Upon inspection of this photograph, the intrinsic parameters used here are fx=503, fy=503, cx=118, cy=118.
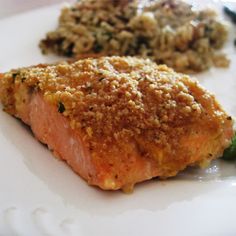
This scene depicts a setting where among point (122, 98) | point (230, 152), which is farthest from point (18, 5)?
point (230, 152)

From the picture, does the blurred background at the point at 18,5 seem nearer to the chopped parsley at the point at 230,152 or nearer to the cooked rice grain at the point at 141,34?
the cooked rice grain at the point at 141,34

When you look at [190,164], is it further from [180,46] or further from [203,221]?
[180,46]

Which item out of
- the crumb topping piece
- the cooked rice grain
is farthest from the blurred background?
the crumb topping piece

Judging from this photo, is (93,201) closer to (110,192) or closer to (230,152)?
(110,192)

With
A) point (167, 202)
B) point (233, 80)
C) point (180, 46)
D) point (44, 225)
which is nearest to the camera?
point (44, 225)

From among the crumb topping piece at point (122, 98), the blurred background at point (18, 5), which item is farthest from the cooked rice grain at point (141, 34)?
the blurred background at point (18, 5)

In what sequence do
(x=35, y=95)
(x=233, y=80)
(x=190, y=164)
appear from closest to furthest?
1. (x=190, y=164)
2. (x=35, y=95)
3. (x=233, y=80)

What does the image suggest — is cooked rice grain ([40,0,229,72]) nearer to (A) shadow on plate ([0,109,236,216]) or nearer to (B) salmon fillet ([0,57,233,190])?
(B) salmon fillet ([0,57,233,190])

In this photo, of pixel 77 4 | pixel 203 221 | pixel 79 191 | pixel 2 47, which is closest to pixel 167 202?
pixel 203 221
